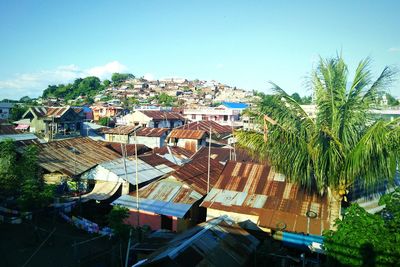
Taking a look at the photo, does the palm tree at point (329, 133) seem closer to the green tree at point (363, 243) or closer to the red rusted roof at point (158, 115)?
the green tree at point (363, 243)

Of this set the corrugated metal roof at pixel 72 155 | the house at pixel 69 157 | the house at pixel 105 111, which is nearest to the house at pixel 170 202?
the house at pixel 69 157

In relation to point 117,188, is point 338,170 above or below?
above

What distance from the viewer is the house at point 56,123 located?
35181mm

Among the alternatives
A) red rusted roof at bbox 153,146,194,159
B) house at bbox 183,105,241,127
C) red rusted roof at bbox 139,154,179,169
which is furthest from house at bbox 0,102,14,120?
red rusted roof at bbox 139,154,179,169

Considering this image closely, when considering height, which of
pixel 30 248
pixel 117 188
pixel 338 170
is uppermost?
pixel 338 170

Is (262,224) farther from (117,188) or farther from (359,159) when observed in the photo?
(117,188)

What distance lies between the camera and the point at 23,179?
17328mm

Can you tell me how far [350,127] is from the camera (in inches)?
370

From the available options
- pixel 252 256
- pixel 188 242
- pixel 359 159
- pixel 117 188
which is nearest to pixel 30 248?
pixel 117 188

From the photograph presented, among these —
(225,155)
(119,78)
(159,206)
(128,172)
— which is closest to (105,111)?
(225,155)

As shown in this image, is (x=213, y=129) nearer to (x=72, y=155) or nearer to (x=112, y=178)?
(x=72, y=155)

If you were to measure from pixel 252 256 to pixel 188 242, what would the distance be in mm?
2596

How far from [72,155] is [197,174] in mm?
10008

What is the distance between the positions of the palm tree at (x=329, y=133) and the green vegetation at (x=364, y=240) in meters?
1.51
